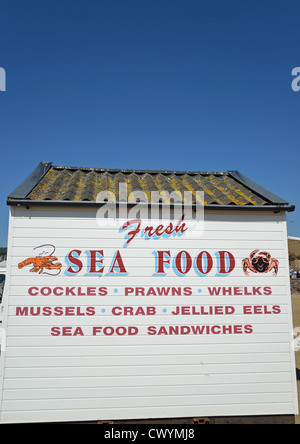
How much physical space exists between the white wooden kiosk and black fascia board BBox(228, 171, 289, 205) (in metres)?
0.07

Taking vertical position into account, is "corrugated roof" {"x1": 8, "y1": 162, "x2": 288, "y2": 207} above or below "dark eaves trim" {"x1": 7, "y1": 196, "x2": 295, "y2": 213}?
above

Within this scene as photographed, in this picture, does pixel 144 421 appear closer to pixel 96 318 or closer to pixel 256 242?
pixel 96 318

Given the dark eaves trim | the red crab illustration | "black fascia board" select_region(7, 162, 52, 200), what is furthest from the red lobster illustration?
the red crab illustration

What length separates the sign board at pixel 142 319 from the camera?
4.88 meters

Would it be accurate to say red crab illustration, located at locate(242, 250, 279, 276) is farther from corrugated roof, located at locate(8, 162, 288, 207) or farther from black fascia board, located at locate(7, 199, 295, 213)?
corrugated roof, located at locate(8, 162, 288, 207)

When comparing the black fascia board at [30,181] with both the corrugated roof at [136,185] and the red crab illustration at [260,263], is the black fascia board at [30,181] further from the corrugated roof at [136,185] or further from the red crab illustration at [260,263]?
the red crab illustration at [260,263]

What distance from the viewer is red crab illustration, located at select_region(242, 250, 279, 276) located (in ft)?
17.9

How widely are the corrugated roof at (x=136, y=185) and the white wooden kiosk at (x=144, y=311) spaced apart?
8cm
